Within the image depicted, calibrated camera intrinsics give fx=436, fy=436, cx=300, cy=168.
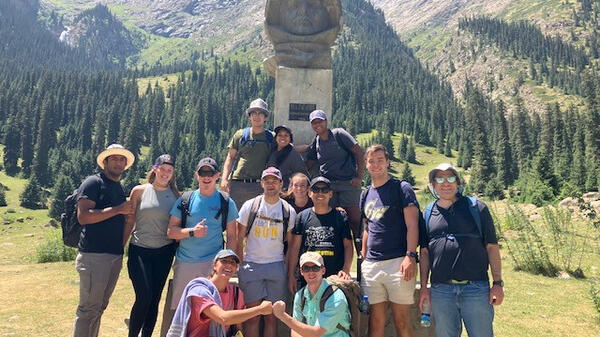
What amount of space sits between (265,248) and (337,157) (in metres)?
2.23

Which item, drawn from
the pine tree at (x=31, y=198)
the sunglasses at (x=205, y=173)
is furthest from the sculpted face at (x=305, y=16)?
the pine tree at (x=31, y=198)

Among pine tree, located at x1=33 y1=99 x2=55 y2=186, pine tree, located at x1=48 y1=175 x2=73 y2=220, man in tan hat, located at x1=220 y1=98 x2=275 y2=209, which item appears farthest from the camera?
pine tree, located at x1=33 y1=99 x2=55 y2=186

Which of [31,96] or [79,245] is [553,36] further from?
[79,245]

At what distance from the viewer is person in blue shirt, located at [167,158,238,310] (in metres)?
5.16

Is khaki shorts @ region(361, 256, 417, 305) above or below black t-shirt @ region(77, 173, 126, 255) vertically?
below

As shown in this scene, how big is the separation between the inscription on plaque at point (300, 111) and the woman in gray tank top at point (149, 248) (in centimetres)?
404

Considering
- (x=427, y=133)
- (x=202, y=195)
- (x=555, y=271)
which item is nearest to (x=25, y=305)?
(x=202, y=195)

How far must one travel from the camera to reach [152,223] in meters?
5.40

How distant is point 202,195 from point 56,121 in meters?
139

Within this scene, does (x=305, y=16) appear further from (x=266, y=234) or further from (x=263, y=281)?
(x=263, y=281)

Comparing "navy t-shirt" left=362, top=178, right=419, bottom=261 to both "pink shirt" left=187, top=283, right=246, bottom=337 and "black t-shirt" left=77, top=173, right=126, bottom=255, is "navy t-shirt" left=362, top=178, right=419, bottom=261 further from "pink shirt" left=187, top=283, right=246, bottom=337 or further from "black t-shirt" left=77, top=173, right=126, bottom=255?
"black t-shirt" left=77, top=173, right=126, bottom=255

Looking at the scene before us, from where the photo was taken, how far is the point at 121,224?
17.9ft

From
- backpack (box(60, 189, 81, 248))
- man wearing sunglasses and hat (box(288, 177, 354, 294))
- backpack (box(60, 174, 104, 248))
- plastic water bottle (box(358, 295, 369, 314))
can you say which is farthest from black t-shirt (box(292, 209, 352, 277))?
backpack (box(60, 189, 81, 248))

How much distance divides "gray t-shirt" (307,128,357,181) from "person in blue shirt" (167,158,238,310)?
2005mm
